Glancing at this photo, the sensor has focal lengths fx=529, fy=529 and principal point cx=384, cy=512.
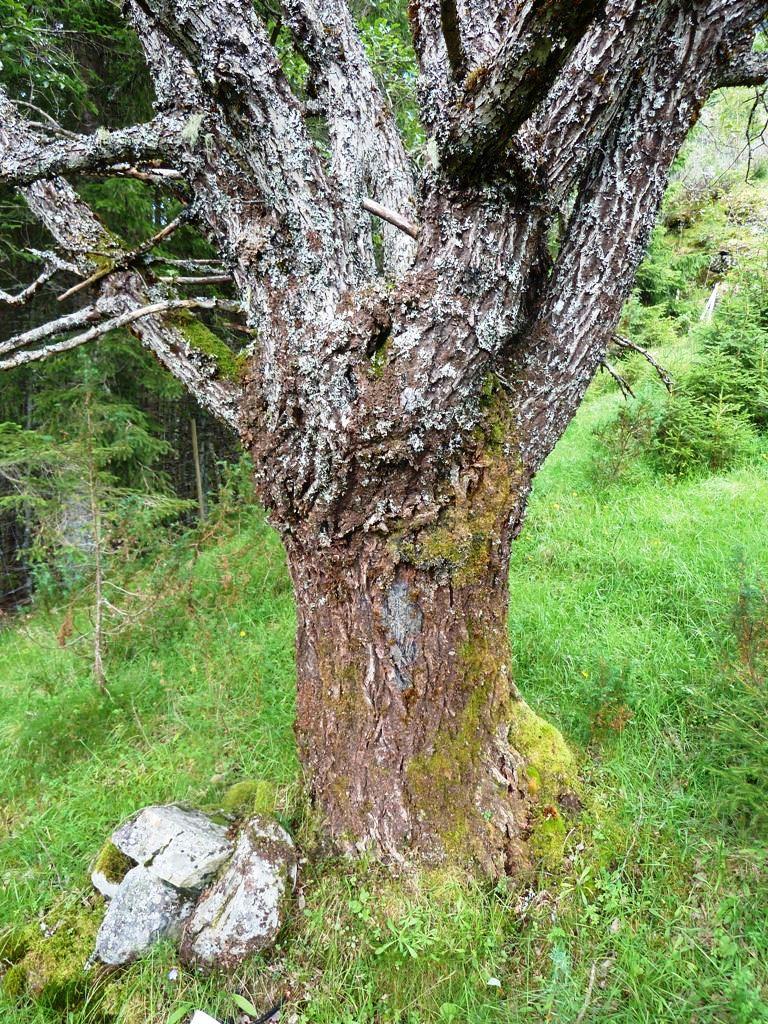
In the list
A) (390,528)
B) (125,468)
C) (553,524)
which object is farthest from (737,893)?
(125,468)

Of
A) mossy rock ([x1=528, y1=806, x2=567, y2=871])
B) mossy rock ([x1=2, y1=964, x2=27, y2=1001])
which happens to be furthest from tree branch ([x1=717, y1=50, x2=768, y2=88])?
mossy rock ([x1=2, y1=964, x2=27, y2=1001])

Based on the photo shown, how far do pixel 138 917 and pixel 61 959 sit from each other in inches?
15.3

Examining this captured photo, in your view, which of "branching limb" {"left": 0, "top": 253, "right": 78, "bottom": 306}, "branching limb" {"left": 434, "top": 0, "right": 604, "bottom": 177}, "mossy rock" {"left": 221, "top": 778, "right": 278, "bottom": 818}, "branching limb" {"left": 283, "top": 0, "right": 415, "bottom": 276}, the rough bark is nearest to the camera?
"branching limb" {"left": 434, "top": 0, "right": 604, "bottom": 177}

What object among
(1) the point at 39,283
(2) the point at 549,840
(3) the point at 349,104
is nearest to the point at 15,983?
(2) the point at 549,840

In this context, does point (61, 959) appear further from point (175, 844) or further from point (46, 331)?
point (46, 331)

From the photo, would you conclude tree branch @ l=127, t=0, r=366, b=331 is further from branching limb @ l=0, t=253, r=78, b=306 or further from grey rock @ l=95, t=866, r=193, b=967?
grey rock @ l=95, t=866, r=193, b=967

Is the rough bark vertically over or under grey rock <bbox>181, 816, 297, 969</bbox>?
over

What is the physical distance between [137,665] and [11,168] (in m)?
3.65

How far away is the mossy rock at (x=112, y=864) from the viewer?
252cm

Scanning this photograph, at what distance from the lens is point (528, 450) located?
2.14m

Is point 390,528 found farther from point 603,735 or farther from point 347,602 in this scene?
point 603,735

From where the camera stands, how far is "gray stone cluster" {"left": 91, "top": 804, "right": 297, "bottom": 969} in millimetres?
2180

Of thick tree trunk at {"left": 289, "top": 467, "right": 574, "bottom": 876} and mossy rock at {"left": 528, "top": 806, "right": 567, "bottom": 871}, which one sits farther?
mossy rock at {"left": 528, "top": 806, "right": 567, "bottom": 871}

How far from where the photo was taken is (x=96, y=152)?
1.75 metres
